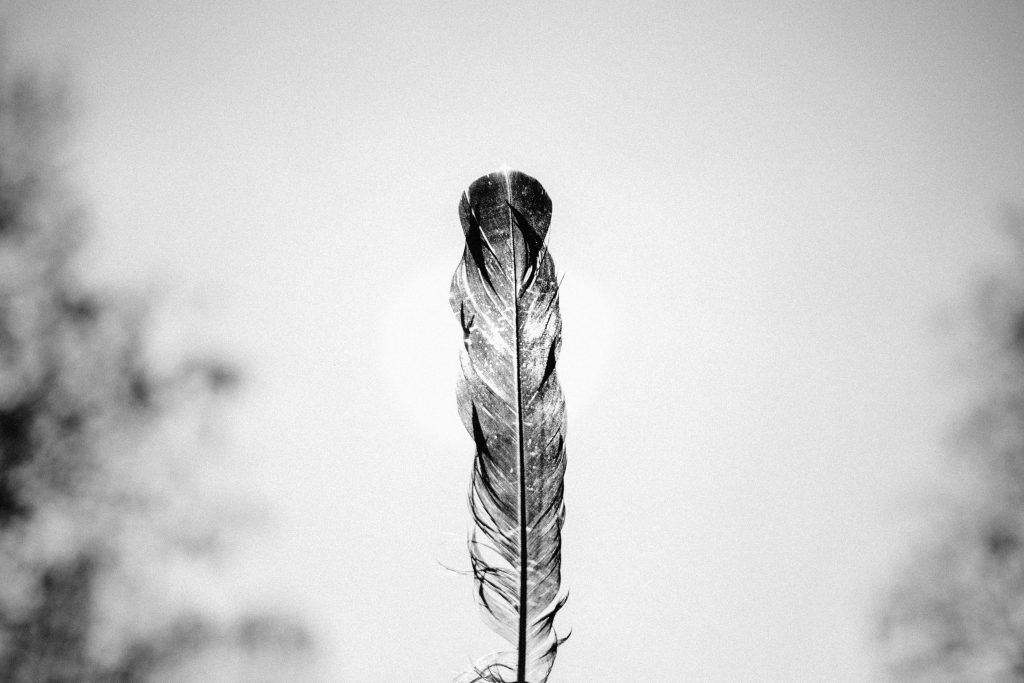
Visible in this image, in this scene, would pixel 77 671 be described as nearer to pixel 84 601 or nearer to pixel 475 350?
pixel 84 601

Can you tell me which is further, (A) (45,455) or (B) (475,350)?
(A) (45,455)

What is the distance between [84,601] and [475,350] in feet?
14.6

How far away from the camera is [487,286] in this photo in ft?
6.09

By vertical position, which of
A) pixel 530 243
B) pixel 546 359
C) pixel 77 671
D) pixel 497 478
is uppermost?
pixel 530 243

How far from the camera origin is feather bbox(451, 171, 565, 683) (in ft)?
5.95

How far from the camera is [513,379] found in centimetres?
189

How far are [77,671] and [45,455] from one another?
1.74 metres

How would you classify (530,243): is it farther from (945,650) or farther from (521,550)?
(945,650)

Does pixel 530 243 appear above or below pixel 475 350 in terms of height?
above

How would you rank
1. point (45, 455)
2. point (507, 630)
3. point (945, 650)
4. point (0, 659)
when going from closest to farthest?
point (507, 630)
point (0, 659)
point (45, 455)
point (945, 650)

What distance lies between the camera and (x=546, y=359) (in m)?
1.85

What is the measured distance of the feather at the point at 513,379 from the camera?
1.81 m

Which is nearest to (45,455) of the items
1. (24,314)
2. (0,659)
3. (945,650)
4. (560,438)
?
(24,314)

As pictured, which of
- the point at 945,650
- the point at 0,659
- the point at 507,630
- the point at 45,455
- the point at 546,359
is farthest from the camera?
the point at 945,650
